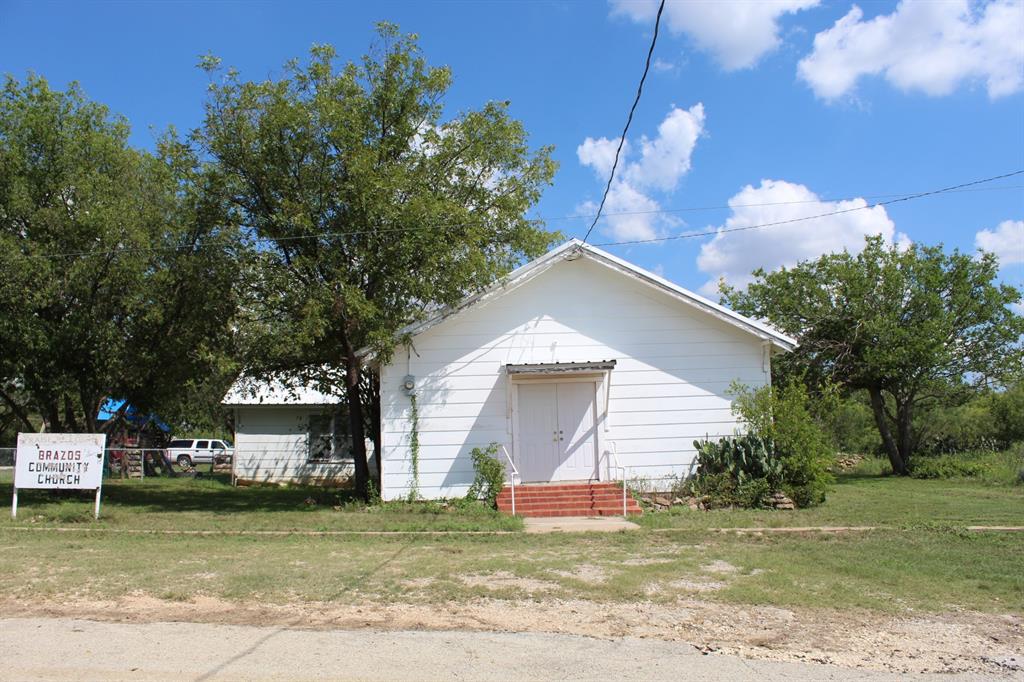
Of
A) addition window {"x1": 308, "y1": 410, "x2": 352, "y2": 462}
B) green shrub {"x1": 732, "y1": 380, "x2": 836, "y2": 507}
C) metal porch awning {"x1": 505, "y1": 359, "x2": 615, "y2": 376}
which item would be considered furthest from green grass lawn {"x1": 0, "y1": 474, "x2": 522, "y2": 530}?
addition window {"x1": 308, "y1": 410, "x2": 352, "y2": 462}

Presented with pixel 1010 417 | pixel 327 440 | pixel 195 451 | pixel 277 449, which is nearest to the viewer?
pixel 327 440

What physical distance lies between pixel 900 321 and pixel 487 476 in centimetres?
1578

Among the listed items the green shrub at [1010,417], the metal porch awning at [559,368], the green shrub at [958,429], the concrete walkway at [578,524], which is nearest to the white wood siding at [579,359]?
the metal porch awning at [559,368]

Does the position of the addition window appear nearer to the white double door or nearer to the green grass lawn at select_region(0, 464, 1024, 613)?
the green grass lawn at select_region(0, 464, 1024, 613)

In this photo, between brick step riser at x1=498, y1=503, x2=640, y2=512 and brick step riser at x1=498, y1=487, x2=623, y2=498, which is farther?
brick step riser at x1=498, y1=487, x2=623, y2=498

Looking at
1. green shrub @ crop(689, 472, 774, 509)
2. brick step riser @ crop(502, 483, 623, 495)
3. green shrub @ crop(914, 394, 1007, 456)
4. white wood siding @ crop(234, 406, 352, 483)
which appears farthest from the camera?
green shrub @ crop(914, 394, 1007, 456)

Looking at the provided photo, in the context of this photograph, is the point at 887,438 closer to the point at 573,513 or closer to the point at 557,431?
the point at 557,431

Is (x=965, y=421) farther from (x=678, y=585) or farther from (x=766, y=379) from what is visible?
(x=678, y=585)

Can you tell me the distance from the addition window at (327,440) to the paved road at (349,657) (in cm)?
2038

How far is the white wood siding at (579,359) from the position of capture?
55.5ft

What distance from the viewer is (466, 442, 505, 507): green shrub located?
16.4m

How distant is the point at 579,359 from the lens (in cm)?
1738

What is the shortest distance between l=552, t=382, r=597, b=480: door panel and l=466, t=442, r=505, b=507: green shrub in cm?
143

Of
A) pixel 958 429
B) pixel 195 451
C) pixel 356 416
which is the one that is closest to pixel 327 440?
pixel 356 416
